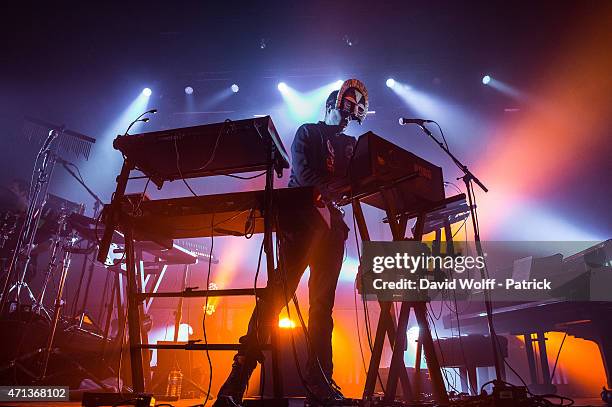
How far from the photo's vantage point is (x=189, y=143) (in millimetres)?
2135

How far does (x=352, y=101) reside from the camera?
309 cm

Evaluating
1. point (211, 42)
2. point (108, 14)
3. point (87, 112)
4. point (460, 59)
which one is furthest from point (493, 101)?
point (87, 112)

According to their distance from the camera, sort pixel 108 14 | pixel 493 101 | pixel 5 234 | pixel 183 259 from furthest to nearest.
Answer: pixel 493 101, pixel 108 14, pixel 5 234, pixel 183 259

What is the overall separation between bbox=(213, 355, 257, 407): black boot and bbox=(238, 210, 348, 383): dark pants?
3 cm

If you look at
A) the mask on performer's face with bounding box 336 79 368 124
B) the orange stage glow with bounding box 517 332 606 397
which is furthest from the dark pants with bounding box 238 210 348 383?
the orange stage glow with bounding box 517 332 606 397

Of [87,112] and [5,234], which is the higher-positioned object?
[87,112]

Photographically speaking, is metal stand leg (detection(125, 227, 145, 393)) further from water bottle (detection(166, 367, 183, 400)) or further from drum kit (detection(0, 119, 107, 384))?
water bottle (detection(166, 367, 183, 400))

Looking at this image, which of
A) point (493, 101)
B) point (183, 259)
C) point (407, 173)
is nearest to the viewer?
point (407, 173)

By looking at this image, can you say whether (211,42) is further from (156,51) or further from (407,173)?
(407,173)

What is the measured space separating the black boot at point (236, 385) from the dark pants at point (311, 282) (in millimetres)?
34

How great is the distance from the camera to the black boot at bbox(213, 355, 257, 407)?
1.68 meters

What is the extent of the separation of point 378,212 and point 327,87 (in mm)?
3010

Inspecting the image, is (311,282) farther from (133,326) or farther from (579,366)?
(579,366)

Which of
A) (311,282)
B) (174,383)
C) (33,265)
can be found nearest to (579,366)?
(311,282)
